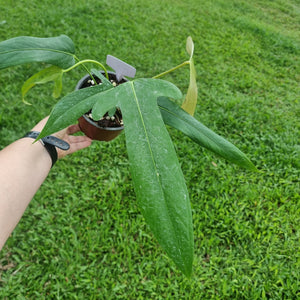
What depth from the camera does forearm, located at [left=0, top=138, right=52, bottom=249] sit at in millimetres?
1037

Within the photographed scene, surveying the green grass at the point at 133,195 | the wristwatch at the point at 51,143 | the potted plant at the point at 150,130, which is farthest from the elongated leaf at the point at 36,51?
the green grass at the point at 133,195

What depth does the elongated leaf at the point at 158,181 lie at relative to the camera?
559 mm

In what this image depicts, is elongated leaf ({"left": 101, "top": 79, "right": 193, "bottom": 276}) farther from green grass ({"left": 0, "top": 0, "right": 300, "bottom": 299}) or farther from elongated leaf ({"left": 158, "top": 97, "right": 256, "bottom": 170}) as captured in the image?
green grass ({"left": 0, "top": 0, "right": 300, "bottom": 299})

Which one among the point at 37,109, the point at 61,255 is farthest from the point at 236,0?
the point at 61,255

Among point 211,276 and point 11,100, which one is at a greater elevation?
point 11,100

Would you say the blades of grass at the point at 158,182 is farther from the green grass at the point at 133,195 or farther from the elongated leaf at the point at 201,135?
the green grass at the point at 133,195

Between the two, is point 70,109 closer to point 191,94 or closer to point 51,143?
point 191,94

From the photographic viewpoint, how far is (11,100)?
213cm

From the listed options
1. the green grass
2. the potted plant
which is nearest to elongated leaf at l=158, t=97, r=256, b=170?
the potted plant

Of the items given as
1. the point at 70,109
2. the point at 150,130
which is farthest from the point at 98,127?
the point at 150,130

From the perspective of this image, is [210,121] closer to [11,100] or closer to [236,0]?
[11,100]

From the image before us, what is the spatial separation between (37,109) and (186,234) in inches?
74.8

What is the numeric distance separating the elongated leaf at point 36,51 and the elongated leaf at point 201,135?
39 cm

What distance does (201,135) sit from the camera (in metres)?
0.77
